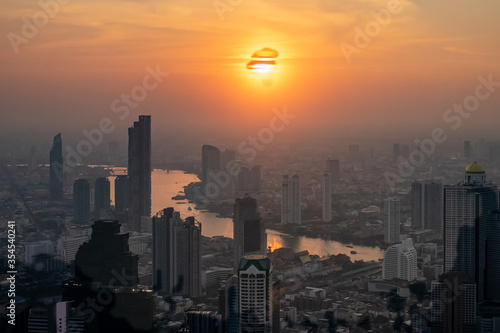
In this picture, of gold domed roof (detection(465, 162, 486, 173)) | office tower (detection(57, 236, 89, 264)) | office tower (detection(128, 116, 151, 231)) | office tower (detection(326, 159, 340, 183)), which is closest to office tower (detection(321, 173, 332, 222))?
office tower (detection(326, 159, 340, 183))

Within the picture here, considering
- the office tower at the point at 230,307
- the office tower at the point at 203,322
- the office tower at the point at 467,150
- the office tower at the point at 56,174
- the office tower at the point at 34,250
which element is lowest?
the office tower at the point at 203,322

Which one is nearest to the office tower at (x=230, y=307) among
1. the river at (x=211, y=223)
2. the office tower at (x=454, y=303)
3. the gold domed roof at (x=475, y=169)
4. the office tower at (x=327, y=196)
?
the office tower at (x=454, y=303)

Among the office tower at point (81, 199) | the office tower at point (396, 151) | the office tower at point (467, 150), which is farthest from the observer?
the office tower at point (396, 151)

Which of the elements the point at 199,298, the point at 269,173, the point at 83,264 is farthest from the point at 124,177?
the point at 83,264

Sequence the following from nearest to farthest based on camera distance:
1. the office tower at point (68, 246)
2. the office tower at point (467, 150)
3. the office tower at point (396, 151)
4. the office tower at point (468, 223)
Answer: the office tower at point (468, 223)
the office tower at point (68, 246)
the office tower at point (467, 150)
the office tower at point (396, 151)

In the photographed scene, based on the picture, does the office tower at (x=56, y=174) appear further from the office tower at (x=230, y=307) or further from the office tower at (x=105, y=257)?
the office tower at (x=230, y=307)

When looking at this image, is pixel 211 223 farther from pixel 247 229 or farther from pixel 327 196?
pixel 327 196
